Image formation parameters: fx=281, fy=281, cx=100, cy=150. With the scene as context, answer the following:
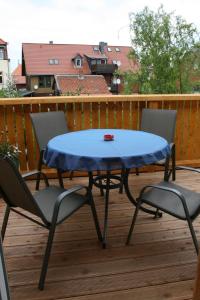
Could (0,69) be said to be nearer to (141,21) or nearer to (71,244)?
(141,21)

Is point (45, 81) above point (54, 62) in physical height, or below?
below

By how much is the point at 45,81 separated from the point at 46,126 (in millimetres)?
29256

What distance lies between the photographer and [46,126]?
3.28 meters

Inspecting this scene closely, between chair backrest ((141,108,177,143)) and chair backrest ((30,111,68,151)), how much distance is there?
101cm

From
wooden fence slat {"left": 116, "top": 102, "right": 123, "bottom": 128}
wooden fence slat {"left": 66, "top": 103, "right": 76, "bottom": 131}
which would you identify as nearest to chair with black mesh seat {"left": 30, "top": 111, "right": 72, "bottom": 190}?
wooden fence slat {"left": 66, "top": 103, "right": 76, "bottom": 131}

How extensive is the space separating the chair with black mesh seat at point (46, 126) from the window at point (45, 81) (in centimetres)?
2891

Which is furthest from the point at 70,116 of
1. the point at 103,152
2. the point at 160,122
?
the point at 103,152

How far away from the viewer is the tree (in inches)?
633

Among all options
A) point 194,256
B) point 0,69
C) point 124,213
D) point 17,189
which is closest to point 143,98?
point 124,213

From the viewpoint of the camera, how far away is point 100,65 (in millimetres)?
29344

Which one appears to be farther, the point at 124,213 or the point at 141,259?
the point at 124,213

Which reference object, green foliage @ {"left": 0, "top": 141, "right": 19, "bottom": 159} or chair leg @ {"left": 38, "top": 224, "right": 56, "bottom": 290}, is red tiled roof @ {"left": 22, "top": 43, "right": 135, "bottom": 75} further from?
chair leg @ {"left": 38, "top": 224, "right": 56, "bottom": 290}

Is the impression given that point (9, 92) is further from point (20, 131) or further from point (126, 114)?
point (126, 114)

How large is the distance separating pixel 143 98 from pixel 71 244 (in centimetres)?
221
